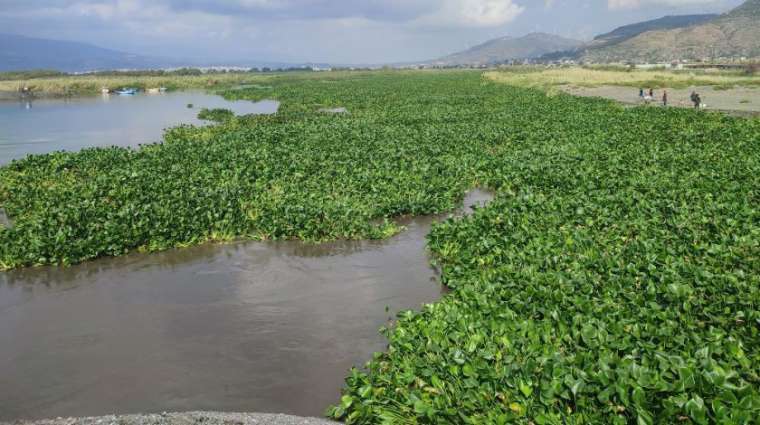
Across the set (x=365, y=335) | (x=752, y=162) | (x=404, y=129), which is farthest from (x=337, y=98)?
(x=365, y=335)

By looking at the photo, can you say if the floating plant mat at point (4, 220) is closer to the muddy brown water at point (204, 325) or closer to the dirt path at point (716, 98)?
the muddy brown water at point (204, 325)

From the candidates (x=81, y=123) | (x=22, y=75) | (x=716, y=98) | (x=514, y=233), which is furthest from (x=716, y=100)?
(x=22, y=75)

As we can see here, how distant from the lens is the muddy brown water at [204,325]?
709 centimetres

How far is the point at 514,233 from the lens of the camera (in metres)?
10.7

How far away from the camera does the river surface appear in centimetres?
3077

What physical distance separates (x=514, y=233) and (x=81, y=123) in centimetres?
4076

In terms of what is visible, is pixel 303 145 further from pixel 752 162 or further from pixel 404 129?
pixel 752 162

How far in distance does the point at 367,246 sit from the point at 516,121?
19.0m

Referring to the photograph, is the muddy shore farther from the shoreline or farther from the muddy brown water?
the shoreline

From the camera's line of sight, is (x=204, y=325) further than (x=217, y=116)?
No

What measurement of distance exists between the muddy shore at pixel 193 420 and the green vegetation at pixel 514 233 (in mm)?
643

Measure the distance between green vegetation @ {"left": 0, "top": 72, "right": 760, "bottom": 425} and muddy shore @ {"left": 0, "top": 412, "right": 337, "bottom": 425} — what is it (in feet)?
2.11

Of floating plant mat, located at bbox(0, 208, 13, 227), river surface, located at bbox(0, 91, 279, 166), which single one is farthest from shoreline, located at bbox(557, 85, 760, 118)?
floating plant mat, located at bbox(0, 208, 13, 227)

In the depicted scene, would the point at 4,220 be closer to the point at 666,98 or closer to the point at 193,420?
the point at 193,420
